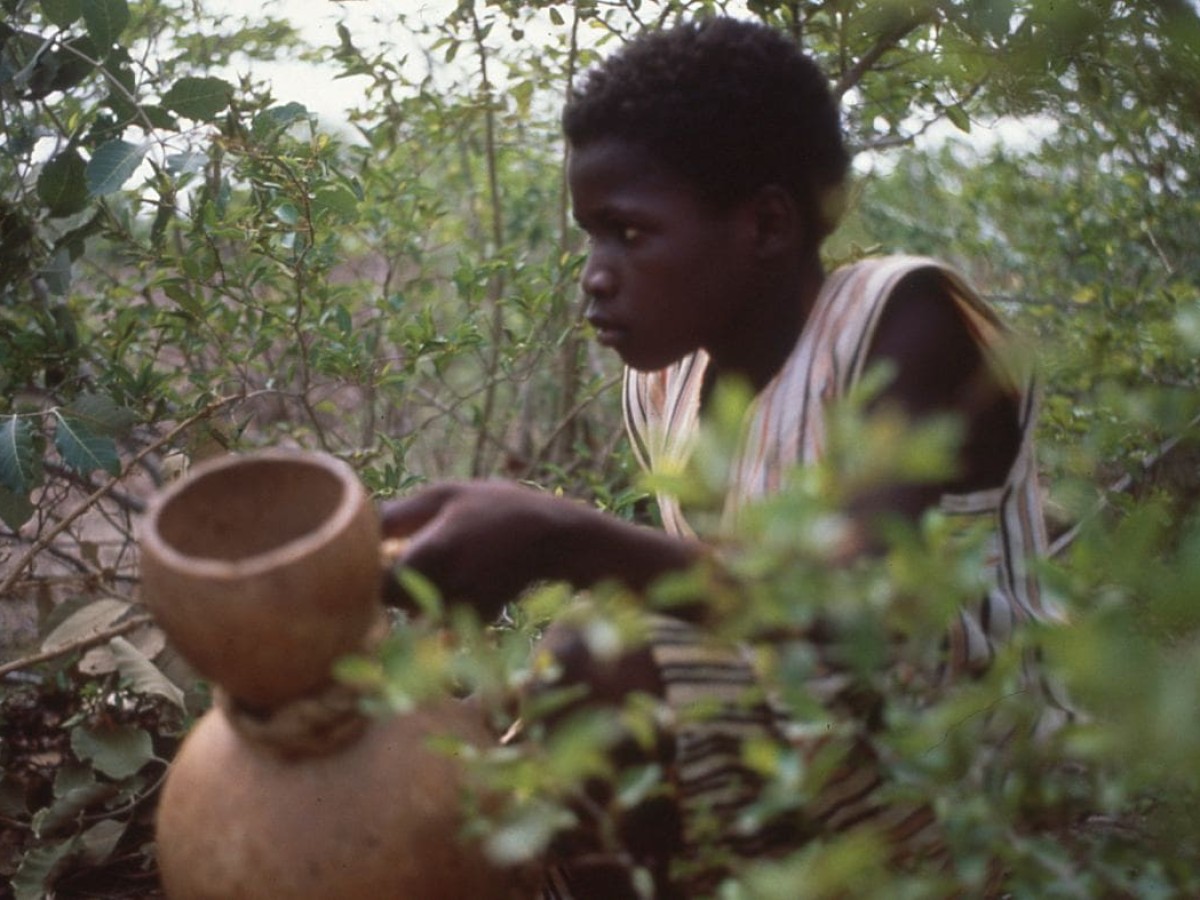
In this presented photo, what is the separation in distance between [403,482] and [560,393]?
1699 mm

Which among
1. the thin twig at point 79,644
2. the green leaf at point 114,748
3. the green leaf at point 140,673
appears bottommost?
the green leaf at point 114,748

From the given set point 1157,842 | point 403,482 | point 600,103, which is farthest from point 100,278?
point 1157,842

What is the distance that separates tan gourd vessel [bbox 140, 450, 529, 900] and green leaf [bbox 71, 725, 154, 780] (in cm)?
94

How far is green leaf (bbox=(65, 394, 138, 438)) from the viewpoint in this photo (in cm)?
255

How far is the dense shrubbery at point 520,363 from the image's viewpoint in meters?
0.98

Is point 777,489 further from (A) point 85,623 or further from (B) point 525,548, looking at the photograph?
(A) point 85,623

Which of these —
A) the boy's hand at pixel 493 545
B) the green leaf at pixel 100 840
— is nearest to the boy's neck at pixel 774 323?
the boy's hand at pixel 493 545

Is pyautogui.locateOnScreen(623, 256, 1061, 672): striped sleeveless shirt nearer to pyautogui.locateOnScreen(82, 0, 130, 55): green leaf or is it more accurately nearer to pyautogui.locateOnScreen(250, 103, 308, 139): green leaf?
pyautogui.locateOnScreen(250, 103, 308, 139): green leaf

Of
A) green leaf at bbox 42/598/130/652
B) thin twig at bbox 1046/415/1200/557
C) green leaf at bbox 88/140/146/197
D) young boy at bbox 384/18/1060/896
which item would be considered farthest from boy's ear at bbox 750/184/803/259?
green leaf at bbox 42/598/130/652

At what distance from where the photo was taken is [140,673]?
2549mm

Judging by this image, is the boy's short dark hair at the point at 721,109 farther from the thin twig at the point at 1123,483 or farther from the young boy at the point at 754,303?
the thin twig at the point at 1123,483

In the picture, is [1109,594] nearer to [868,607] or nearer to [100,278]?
[868,607]

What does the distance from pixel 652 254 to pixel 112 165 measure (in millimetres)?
1076

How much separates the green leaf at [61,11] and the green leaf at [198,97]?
0.66 ft
